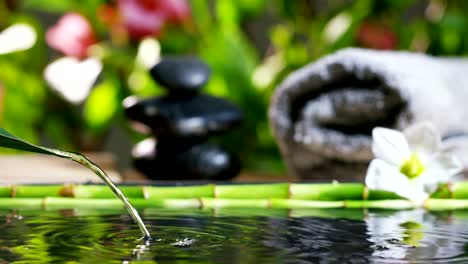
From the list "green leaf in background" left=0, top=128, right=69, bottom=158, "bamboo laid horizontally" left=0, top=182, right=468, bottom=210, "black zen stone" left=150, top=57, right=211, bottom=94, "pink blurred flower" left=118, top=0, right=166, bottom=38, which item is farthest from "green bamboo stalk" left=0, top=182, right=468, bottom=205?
"pink blurred flower" left=118, top=0, right=166, bottom=38

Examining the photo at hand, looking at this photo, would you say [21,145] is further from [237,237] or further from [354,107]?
[354,107]

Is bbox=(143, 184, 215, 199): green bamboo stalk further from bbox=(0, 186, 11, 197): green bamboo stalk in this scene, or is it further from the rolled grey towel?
the rolled grey towel

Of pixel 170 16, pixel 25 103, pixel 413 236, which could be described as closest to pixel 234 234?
pixel 413 236

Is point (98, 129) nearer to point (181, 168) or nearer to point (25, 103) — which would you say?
point (25, 103)

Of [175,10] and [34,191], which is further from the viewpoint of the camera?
[175,10]

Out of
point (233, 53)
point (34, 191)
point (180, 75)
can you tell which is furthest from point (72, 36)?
point (34, 191)

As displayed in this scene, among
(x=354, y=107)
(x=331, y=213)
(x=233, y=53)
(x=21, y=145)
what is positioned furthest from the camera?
(x=233, y=53)
